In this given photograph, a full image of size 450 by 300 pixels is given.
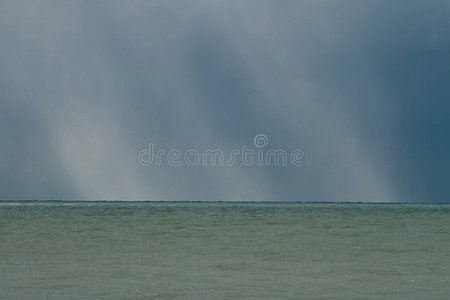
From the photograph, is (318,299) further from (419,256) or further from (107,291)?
(419,256)

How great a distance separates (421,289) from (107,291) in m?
5.04

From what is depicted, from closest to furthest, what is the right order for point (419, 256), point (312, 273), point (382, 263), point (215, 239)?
point (312, 273)
point (382, 263)
point (419, 256)
point (215, 239)

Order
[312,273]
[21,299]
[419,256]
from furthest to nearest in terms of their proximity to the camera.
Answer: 1. [419,256]
2. [312,273]
3. [21,299]

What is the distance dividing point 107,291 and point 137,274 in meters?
3.31

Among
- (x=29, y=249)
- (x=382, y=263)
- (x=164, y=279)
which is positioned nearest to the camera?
(x=164, y=279)

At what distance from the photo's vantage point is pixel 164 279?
774 inches

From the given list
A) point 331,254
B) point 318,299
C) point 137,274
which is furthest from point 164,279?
point 331,254

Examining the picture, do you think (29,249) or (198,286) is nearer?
(198,286)

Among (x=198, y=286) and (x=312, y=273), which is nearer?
(x=198, y=286)

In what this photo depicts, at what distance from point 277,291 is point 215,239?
726 inches

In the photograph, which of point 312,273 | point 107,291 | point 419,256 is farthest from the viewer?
point 419,256

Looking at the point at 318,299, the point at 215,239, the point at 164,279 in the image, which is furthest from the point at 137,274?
the point at 215,239

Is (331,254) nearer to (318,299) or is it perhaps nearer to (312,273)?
(312,273)

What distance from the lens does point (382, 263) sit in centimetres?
2434
